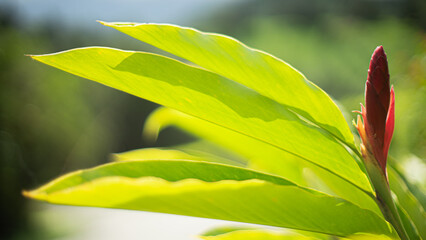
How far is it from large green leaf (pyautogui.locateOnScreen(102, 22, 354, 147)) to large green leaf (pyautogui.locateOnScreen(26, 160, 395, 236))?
61mm

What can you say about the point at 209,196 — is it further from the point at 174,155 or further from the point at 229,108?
the point at 174,155

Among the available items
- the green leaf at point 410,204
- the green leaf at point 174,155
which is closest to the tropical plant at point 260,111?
the green leaf at point 410,204

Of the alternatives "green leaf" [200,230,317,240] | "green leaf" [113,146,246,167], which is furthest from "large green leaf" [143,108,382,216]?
"green leaf" [200,230,317,240]

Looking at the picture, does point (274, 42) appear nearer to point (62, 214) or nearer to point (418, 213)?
point (62, 214)

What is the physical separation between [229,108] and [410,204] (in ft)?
Result: 0.83

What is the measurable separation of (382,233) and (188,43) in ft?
0.71

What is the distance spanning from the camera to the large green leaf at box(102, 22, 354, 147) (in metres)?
0.30

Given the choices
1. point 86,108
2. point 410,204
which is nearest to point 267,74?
point 410,204

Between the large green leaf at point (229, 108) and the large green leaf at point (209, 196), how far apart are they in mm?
30

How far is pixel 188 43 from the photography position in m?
0.30

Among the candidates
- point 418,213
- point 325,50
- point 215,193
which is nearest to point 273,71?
point 215,193

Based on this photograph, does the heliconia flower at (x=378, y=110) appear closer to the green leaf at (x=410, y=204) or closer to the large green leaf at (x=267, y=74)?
the large green leaf at (x=267, y=74)

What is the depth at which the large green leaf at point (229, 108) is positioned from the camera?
11.8 inches

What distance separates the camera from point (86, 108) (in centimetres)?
456
